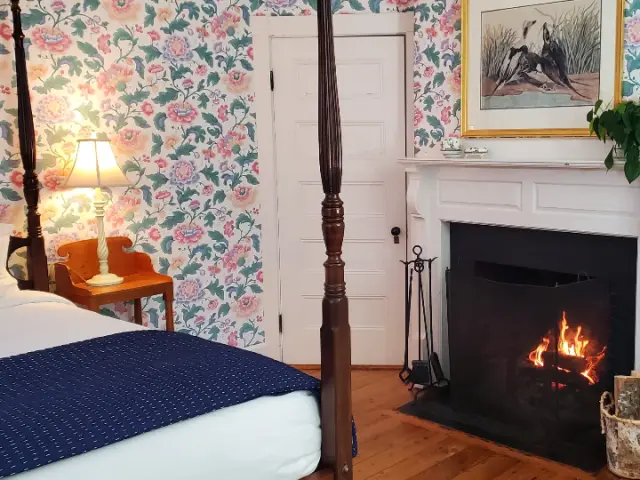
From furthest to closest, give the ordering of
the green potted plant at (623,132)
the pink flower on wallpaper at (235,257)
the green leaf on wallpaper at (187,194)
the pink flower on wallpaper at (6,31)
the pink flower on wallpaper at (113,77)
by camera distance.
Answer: the pink flower on wallpaper at (235,257) < the green leaf on wallpaper at (187,194) < the pink flower on wallpaper at (113,77) < the pink flower on wallpaper at (6,31) < the green potted plant at (623,132)

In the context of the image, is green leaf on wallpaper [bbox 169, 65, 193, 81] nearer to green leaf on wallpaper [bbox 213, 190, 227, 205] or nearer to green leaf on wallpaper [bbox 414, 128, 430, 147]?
green leaf on wallpaper [bbox 213, 190, 227, 205]

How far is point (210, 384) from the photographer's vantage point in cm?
206

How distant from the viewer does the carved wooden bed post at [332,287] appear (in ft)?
7.16

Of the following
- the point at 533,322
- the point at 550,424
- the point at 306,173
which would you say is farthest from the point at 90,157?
the point at 550,424

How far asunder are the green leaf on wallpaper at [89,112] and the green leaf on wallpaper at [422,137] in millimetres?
1722

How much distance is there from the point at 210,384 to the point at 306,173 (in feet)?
8.43

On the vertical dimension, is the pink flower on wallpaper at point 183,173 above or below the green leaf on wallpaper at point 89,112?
below

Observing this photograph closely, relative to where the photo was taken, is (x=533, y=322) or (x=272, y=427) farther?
(x=533, y=322)

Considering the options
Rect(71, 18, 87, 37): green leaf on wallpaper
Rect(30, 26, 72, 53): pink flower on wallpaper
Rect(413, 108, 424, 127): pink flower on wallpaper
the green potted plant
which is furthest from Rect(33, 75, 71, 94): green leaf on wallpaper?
the green potted plant

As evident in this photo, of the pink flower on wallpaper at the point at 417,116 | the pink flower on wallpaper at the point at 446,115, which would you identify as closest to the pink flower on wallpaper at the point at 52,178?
the pink flower on wallpaper at the point at 417,116

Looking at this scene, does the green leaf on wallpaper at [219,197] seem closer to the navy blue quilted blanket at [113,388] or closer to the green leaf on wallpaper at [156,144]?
the green leaf on wallpaper at [156,144]

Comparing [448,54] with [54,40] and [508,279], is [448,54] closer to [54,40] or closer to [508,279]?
[508,279]

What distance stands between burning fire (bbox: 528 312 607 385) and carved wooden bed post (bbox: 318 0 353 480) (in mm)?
1649

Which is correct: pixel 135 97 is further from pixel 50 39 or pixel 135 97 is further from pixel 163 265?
pixel 163 265
